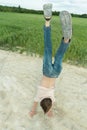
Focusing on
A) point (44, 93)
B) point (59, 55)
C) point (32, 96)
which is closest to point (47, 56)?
→ point (59, 55)

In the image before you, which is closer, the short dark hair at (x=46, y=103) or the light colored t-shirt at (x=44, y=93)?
the short dark hair at (x=46, y=103)

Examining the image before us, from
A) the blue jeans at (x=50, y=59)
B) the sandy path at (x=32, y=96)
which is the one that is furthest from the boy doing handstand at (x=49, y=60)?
the sandy path at (x=32, y=96)

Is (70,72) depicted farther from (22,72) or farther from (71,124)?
(71,124)

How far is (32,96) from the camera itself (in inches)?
250

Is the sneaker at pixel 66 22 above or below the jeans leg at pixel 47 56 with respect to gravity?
above

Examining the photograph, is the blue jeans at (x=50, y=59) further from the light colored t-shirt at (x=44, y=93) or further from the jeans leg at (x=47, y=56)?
the light colored t-shirt at (x=44, y=93)

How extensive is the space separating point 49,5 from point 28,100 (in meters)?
1.67

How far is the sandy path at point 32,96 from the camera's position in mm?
5453

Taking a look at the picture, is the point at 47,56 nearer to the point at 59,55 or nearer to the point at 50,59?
the point at 50,59

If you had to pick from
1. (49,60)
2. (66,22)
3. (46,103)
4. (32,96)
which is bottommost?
(32,96)

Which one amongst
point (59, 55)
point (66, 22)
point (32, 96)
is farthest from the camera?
point (32, 96)

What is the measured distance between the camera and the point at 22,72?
25.0 ft

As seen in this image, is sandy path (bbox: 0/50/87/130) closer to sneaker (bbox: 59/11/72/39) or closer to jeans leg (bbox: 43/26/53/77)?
jeans leg (bbox: 43/26/53/77)

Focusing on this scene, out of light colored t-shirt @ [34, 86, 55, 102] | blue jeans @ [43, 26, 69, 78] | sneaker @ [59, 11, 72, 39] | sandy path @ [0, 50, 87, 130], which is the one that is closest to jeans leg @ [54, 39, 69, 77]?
blue jeans @ [43, 26, 69, 78]
